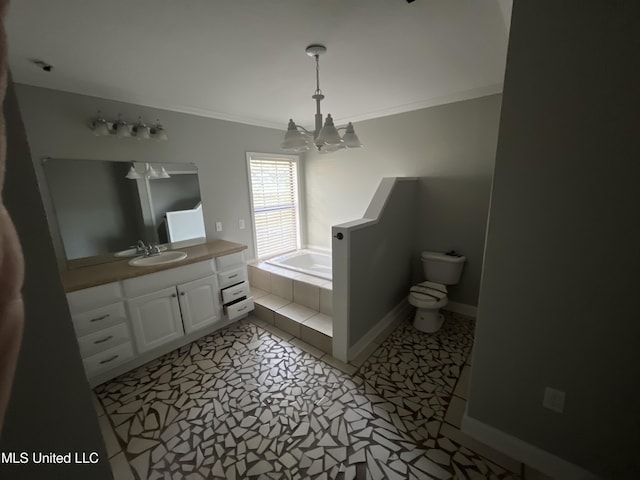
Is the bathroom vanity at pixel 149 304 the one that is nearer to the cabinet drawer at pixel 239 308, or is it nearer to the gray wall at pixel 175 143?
the cabinet drawer at pixel 239 308

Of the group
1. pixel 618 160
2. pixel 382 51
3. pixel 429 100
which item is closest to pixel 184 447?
pixel 618 160

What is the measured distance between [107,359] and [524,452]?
2.81 meters

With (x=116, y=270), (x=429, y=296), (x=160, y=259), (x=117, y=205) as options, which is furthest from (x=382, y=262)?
(x=117, y=205)

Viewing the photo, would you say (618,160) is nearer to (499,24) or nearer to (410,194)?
(499,24)

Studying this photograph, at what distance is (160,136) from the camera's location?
2.33m

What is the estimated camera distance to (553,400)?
4.00 ft

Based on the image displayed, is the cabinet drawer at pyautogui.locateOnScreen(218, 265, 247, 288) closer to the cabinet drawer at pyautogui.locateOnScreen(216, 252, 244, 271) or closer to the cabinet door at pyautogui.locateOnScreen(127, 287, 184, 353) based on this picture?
the cabinet drawer at pyautogui.locateOnScreen(216, 252, 244, 271)

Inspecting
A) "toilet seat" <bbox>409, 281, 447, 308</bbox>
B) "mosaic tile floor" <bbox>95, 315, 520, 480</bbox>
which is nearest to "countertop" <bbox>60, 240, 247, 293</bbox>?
"mosaic tile floor" <bbox>95, 315, 520, 480</bbox>

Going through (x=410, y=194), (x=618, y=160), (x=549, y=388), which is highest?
(x=618, y=160)

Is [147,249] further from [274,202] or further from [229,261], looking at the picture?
[274,202]

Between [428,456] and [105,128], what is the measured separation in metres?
3.27

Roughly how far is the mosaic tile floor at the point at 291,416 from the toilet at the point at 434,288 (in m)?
0.24

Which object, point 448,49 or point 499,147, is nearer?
point 499,147

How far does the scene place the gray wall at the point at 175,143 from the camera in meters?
1.87
